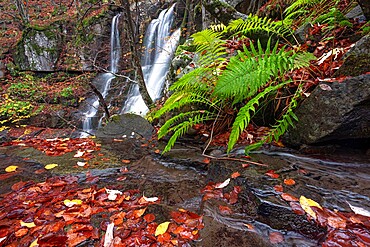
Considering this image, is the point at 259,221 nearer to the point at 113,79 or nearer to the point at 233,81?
the point at 233,81

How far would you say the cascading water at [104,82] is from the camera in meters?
9.84

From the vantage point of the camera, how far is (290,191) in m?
1.63

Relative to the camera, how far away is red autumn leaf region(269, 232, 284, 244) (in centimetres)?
128

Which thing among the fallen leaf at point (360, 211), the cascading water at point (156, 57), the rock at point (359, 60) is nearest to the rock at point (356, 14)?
the rock at point (359, 60)

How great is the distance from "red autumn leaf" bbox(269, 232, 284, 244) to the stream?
2 centimetres

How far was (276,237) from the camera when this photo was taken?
1310 millimetres

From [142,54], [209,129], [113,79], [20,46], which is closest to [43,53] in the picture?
[20,46]

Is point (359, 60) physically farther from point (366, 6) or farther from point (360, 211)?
point (360, 211)

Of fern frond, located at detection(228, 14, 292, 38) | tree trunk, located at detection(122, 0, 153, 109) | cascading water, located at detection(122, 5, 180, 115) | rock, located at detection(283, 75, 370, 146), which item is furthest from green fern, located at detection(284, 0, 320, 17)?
cascading water, located at detection(122, 5, 180, 115)

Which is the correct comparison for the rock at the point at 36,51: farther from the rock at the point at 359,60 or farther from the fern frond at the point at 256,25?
the rock at the point at 359,60

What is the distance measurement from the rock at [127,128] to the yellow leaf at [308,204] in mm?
3243

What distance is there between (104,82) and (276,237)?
12351mm

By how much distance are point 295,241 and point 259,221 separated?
0.79ft

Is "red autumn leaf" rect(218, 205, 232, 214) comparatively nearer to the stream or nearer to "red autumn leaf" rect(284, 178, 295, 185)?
the stream
